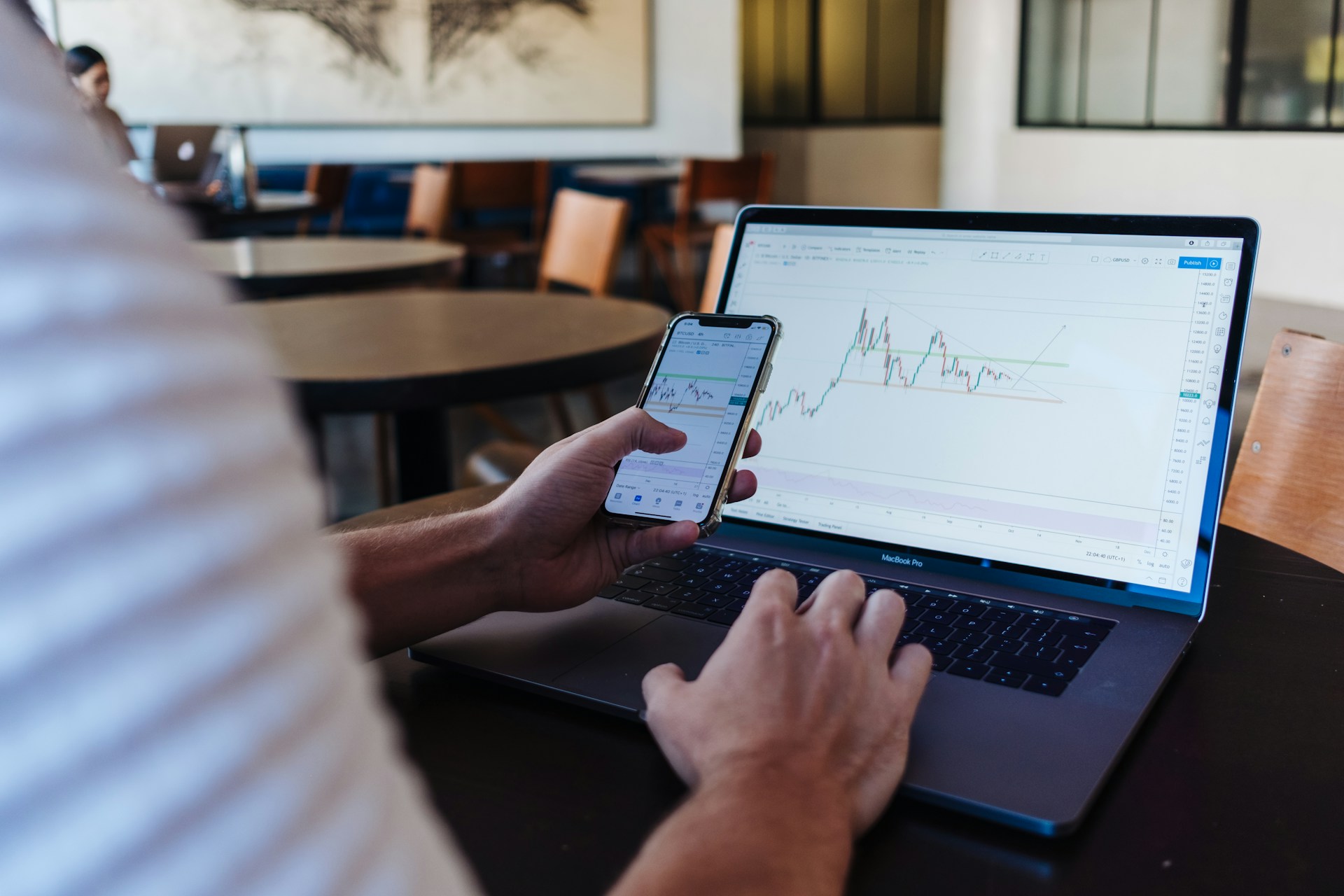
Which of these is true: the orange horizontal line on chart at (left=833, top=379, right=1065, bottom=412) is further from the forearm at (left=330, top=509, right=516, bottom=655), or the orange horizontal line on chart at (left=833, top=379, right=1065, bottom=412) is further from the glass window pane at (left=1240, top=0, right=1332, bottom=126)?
the glass window pane at (left=1240, top=0, right=1332, bottom=126)

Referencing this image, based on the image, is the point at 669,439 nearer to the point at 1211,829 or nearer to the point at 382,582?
the point at 382,582

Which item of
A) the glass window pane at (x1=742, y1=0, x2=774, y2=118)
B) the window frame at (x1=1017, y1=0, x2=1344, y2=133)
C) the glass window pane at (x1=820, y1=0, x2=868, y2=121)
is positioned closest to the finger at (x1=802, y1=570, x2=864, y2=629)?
the window frame at (x1=1017, y1=0, x2=1344, y2=133)

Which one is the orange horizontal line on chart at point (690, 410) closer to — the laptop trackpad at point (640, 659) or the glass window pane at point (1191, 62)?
the laptop trackpad at point (640, 659)

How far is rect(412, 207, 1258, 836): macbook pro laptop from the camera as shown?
2.17 feet

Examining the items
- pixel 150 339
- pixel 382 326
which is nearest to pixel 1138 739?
pixel 150 339

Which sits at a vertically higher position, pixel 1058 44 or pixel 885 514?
pixel 1058 44

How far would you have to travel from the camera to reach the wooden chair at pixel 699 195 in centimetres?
560

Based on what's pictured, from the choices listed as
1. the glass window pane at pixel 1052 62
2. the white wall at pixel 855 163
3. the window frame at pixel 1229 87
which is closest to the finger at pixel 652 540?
the window frame at pixel 1229 87

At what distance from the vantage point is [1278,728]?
582mm

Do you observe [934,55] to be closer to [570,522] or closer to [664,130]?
[664,130]

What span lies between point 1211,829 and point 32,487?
0.52m

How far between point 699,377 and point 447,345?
31.6 inches

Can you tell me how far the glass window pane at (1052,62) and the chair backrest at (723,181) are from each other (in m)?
2.18

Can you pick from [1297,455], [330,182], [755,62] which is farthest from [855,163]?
[1297,455]
